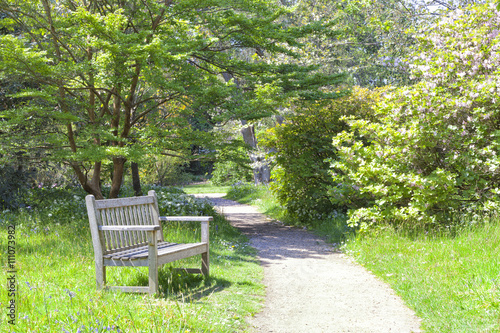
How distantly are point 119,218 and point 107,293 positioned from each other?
923 millimetres

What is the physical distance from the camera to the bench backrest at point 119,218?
168 inches

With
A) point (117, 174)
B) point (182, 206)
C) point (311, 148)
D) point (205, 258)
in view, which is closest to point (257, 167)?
point (311, 148)

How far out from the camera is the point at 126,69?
26.0ft

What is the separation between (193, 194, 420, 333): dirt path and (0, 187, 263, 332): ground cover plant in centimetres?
26

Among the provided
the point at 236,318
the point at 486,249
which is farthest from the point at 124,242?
the point at 486,249

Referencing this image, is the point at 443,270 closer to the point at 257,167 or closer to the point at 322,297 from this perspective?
the point at 322,297

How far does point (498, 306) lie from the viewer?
3594mm

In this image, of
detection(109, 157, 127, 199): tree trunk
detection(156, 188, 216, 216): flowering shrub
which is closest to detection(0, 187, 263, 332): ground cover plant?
detection(156, 188, 216, 216): flowering shrub

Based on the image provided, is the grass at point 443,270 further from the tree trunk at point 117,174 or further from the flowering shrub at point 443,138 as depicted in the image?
the tree trunk at point 117,174

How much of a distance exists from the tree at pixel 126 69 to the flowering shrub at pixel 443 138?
245 centimetres

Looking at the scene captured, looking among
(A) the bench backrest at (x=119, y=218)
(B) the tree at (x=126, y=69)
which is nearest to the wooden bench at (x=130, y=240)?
(A) the bench backrest at (x=119, y=218)

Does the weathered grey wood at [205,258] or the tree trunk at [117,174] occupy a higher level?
the tree trunk at [117,174]

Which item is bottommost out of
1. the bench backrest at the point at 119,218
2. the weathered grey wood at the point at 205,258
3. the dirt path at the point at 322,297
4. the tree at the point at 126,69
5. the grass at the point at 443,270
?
the dirt path at the point at 322,297

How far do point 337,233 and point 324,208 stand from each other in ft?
6.52
